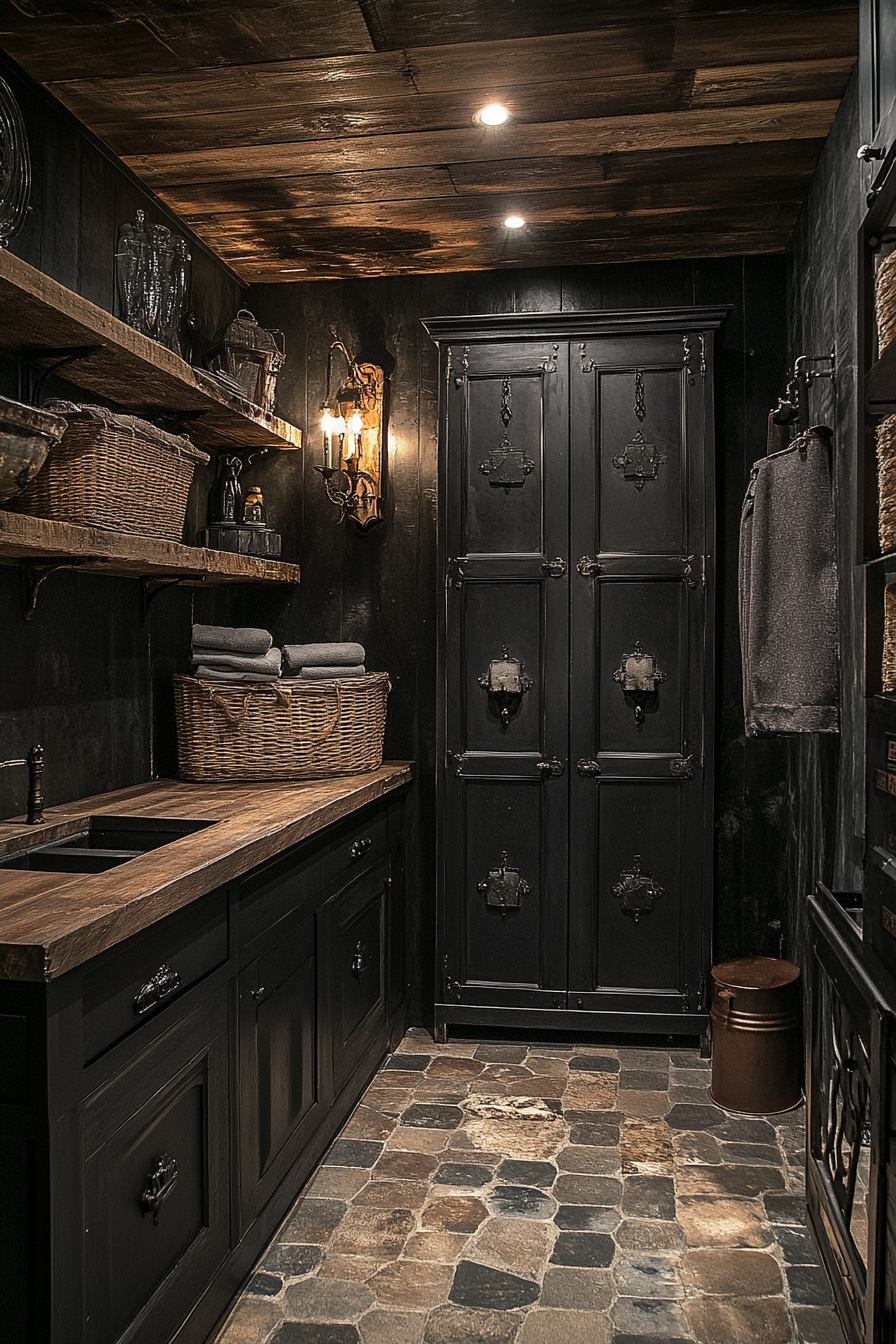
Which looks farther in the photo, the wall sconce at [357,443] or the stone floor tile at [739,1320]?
the wall sconce at [357,443]

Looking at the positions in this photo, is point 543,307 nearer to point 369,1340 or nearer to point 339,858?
point 339,858

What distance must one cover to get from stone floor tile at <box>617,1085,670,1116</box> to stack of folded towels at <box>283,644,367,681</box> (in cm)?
155

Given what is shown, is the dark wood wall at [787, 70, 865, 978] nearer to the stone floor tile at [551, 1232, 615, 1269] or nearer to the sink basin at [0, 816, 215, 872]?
the stone floor tile at [551, 1232, 615, 1269]

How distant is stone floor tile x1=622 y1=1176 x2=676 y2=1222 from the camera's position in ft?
8.60

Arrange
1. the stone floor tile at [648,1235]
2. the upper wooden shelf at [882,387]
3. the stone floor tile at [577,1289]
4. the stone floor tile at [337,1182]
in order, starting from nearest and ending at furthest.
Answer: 1. the upper wooden shelf at [882,387]
2. the stone floor tile at [577,1289]
3. the stone floor tile at [648,1235]
4. the stone floor tile at [337,1182]

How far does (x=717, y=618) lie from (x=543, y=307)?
1260 millimetres

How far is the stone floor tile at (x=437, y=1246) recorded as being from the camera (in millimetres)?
2422

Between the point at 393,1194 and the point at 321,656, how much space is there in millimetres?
1585

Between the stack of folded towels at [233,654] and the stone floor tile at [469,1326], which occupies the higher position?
the stack of folded towels at [233,654]

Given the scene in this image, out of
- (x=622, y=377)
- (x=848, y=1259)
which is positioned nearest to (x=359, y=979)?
(x=848, y=1259)

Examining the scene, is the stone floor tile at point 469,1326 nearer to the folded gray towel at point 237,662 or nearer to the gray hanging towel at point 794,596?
the gray hanging towel at point 794,596

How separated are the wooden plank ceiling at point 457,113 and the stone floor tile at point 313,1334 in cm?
267

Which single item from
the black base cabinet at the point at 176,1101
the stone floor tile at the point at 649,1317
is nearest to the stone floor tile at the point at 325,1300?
the black base cabinet at the point at 176,1101

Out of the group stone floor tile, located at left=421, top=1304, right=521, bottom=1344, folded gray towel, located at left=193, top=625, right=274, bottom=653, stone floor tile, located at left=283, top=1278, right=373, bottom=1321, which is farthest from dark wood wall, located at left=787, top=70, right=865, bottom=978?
folded gray towel, located at left=193, top=625, right=274, bottom=653
